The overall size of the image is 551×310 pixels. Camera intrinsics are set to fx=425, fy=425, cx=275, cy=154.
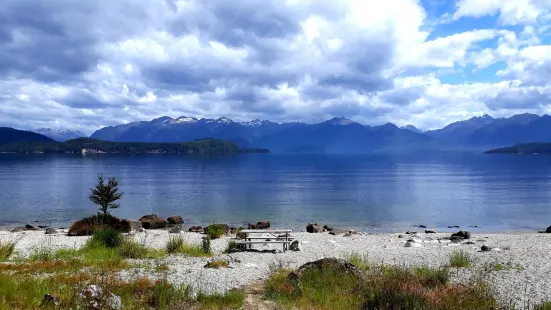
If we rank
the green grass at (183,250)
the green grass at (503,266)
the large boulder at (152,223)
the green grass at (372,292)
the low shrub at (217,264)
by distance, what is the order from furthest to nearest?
the large boulder at (152,223)
the green grass at (183,250)
the green grass at (503,266)
the low shrub at (217,264)
the green grass at (372,292)

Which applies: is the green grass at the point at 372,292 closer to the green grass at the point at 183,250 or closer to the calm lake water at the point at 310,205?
the green grass at the point at 183,250

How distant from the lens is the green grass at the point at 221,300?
10.7m

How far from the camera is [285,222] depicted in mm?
49812

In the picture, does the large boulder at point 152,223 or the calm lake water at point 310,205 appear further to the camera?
the calm lake water at point 310,205

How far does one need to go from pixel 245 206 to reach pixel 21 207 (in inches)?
1251

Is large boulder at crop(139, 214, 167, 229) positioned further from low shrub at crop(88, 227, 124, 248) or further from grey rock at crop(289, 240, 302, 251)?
grey rock at crop(289, 240, 302, 251)

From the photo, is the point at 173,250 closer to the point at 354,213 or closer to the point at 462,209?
the point at 354,213

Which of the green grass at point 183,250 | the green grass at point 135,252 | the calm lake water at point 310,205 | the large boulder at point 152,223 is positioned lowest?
the calm lake water at point 310,205

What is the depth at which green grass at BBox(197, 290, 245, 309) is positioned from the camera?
10.7 m

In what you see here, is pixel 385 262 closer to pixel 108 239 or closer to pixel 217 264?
pixel 217 264

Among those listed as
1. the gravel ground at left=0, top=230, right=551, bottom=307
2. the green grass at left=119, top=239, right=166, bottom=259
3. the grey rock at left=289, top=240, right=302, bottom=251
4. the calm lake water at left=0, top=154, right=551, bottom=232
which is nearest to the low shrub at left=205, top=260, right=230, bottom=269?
the gravel ground at left=0, top=230, right=551, bottom=307

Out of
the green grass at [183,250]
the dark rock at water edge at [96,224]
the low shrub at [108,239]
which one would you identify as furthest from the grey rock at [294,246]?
the dark rock at water edge at [96,224]

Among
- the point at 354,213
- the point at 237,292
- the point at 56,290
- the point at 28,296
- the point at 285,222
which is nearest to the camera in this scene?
the point at 28,296

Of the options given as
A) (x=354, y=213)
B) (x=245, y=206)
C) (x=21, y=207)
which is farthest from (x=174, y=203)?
(x=354, y=213)
